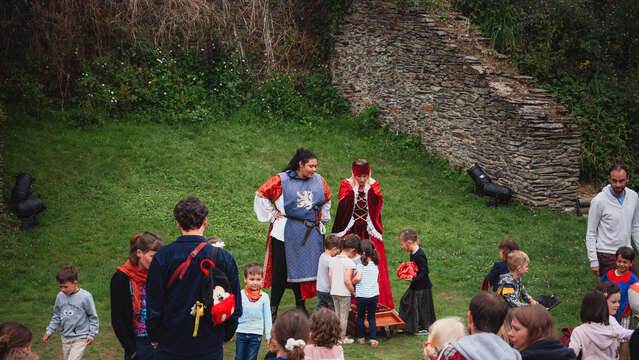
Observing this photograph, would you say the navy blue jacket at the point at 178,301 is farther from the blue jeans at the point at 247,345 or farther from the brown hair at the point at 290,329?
the blue jeans at the point at 247,345

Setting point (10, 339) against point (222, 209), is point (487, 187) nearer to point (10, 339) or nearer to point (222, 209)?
point (222, 209)

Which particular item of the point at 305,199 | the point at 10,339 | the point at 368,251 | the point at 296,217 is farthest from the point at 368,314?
the point at 10,339

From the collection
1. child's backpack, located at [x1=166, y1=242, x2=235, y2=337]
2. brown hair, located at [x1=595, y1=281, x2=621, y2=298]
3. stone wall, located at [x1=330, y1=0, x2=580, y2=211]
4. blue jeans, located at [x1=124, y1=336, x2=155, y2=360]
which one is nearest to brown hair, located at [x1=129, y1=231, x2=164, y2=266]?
blue jeans, located at [x1=124, y1=336, x2=155, y2=360]

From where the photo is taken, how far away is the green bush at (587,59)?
12430 mm

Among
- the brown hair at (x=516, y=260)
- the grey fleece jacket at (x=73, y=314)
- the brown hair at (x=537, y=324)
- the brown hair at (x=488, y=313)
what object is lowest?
the grey fleece jacket at (x=73, y=314)

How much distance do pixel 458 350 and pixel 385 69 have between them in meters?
12.2

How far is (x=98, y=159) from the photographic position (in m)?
12.0

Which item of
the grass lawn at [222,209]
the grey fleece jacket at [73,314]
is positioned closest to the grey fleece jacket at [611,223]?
the grass lawn at [222,209]

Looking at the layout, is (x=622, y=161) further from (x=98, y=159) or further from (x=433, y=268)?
(x=98, y=159)

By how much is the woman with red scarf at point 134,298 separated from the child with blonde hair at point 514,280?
291 cm

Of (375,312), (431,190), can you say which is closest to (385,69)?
(431,190)

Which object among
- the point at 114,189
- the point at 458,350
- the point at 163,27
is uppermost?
the point at 163,27

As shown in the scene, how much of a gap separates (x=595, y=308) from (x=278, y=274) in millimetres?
3501

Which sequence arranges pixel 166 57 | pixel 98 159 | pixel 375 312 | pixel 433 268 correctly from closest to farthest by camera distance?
pixel 375 312, pixel 433 268, pixel 98 159, pixel 166 57
